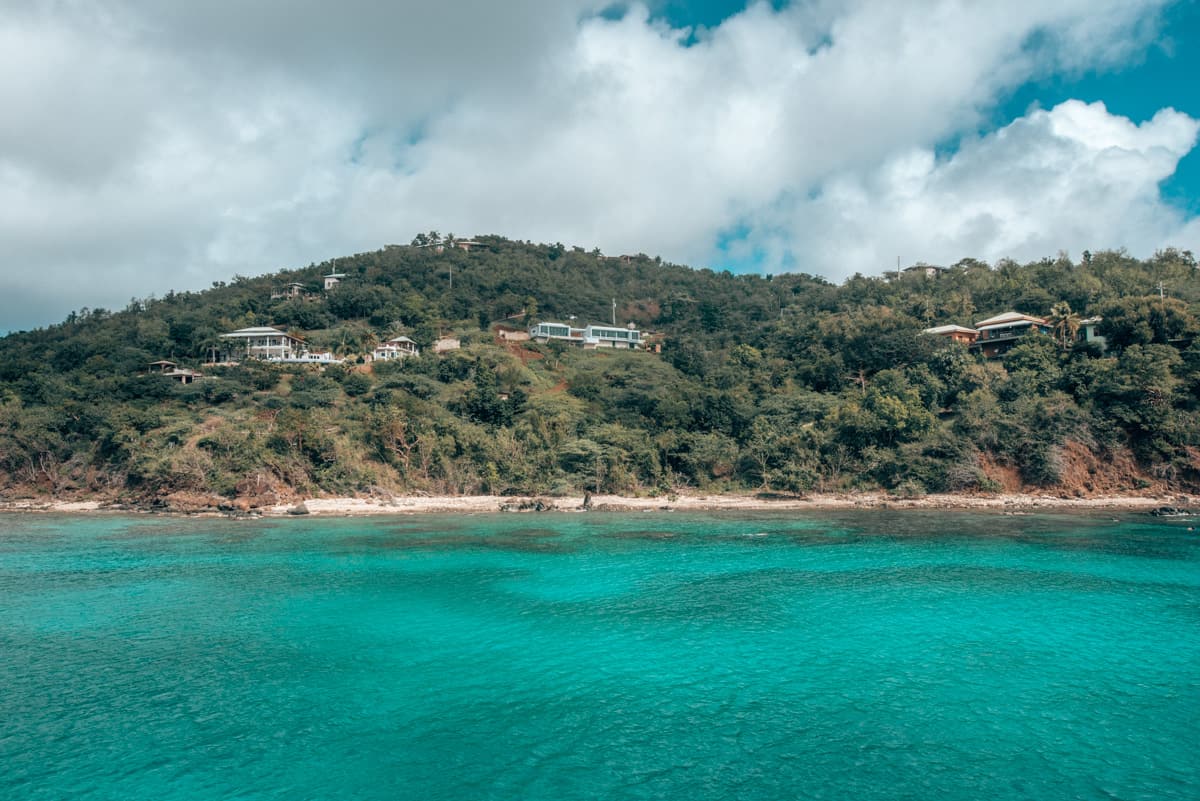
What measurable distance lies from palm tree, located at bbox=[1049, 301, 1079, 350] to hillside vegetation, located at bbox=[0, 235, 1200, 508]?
0.40m

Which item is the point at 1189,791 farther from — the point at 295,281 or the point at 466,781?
the point at 295,281

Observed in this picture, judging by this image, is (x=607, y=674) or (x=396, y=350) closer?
(x=607, y=674)

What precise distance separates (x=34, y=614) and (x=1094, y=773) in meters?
29.9

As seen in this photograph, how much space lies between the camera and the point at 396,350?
75.0 m

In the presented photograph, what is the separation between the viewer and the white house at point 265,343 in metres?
73.8

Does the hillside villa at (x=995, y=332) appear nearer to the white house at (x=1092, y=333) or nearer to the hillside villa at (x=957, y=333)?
the hillside villa at (x=957, y=333)

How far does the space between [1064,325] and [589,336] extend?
173 ft

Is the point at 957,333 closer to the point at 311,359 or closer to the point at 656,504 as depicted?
the point at 656,504

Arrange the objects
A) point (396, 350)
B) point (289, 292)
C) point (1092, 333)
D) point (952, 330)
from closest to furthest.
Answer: point (1092, 333) < point (952, 330) < point (396, 350) < point (289, 292)

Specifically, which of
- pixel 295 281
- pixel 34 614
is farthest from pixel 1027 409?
pixel 295 281

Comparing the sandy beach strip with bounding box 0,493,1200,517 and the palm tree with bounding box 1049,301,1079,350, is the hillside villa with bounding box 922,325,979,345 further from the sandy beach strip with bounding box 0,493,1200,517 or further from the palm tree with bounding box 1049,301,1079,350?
the sandy beach strip with bounding box 0,493,1200,517

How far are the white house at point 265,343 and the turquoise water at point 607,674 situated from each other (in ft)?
147

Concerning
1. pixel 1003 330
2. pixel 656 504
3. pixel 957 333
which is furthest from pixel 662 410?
pixel 1003 330

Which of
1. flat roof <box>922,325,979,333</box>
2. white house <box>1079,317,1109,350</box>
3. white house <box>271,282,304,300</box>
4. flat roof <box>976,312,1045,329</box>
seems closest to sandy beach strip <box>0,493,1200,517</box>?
white house <box>1079,317,1109,350</box>
